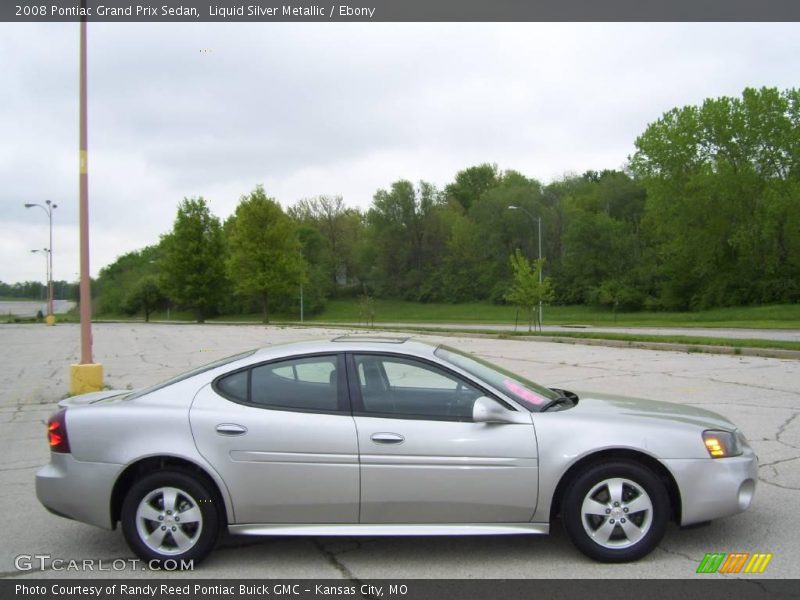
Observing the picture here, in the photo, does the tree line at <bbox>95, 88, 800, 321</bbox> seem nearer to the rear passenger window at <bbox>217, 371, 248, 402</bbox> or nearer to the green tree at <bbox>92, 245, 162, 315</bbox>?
the green tree at <bbox>92, 245, 162, 315</bbox>

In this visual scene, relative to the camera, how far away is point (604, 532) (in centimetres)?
413

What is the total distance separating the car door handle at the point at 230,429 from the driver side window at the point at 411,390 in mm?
783

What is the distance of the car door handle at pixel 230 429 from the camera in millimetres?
4195

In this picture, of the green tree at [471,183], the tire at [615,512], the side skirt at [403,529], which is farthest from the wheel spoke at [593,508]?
the green tree at [471,183]

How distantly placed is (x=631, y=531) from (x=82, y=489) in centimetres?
346

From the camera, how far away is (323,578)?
402cm

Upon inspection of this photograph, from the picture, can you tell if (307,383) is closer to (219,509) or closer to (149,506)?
(219,509)

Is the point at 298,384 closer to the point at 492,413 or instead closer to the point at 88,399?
the point at 492,413

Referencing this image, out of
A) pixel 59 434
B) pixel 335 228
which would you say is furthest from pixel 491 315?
pixel 59 434

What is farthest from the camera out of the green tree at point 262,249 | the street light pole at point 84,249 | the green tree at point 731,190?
the green tree at point 262,249

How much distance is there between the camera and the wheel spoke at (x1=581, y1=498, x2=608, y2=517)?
412 centimetres

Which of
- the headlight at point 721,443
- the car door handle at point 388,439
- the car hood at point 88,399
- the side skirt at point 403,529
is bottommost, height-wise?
the side skirt at point 403,529

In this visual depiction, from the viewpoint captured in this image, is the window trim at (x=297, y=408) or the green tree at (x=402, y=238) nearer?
the window trim at (x=297, y=408)

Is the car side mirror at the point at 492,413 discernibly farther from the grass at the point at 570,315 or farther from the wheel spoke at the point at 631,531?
the grass at the point at 570,315
